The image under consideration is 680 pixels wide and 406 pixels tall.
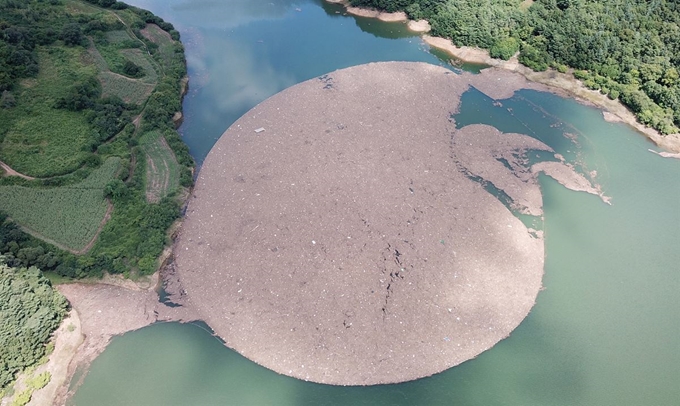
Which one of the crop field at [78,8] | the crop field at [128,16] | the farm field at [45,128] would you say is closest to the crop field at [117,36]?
the crop field at [128,16]

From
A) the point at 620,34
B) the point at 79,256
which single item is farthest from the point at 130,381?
the point at 620,34

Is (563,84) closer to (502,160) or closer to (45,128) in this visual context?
(502,160)

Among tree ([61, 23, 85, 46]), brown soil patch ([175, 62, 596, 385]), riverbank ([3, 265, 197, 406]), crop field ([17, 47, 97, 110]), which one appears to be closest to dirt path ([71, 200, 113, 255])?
riverbank ([3, 265, 197, 406])

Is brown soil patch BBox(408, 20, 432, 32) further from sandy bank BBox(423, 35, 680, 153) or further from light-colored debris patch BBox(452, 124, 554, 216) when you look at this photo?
light-colored debris patch BBox(452, 124, 554, 216)

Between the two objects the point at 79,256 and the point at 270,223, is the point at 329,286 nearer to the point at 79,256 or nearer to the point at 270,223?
the point at 270,223

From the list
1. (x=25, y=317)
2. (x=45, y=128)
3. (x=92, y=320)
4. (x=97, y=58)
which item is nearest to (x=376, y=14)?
(x=97, y=58)

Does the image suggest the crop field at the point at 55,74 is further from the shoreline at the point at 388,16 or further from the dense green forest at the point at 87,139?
the shoreline at the point at 388,16
